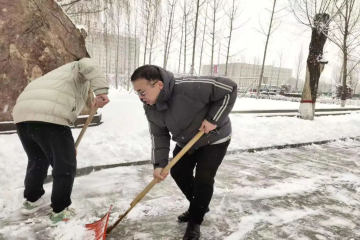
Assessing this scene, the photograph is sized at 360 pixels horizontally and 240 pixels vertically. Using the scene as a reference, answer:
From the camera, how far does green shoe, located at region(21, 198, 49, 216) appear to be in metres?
2.72

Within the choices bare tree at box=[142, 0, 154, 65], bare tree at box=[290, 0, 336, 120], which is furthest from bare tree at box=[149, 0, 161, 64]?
bare tree at box=[290, 0, 336, 120]

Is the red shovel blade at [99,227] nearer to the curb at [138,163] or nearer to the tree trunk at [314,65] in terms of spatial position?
the curb at [138,163]

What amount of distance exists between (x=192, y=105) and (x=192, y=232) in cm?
108

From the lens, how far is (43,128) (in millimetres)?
2340

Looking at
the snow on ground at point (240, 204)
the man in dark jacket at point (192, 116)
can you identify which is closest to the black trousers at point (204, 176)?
the man in dark jacket at point (192, 116)

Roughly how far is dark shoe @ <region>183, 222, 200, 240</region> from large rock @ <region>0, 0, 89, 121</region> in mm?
4299

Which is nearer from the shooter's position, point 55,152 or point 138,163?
point 55,152

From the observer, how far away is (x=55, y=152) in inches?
92.5

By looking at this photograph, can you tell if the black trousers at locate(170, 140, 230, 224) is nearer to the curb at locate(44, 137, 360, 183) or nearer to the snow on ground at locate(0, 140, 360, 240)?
the snow on ground at locate(0, 140, 360, 240)

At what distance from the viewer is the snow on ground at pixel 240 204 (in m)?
2.50

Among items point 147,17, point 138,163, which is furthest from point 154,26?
point 138,163

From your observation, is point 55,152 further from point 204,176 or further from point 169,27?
point 169,27

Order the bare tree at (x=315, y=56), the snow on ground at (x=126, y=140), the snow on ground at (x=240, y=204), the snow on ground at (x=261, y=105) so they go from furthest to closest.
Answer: the snow on ground at (x=261, y=105) → the bare tree at (x=315, y=56) → the snow on ground at (x=126, y=140) → the snow on ground at (x=240, y=204)

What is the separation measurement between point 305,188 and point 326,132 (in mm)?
4588
